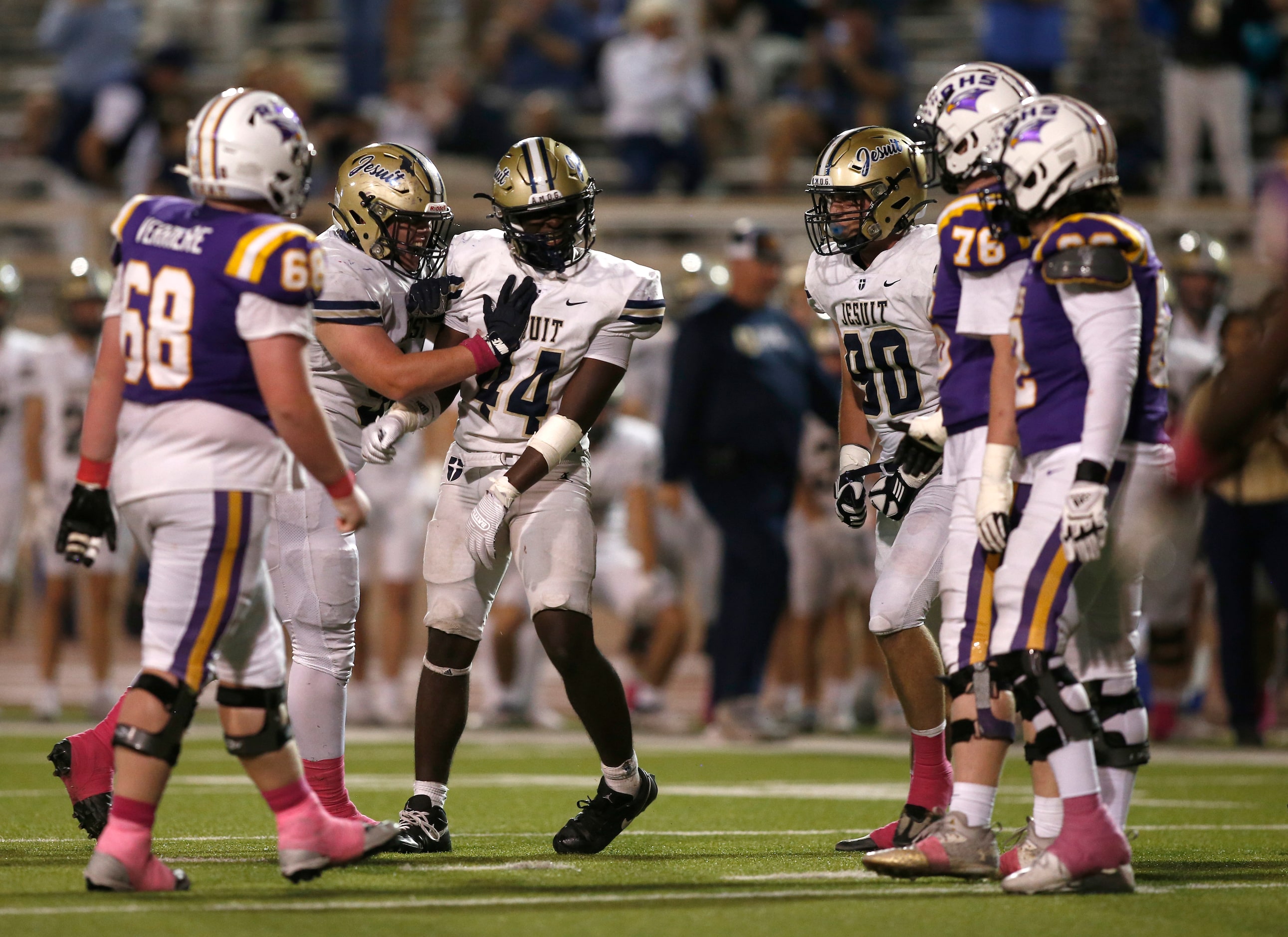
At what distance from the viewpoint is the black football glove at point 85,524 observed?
434 cm

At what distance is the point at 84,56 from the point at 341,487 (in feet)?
36.9

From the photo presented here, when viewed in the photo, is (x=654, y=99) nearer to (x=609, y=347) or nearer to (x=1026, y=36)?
(x=1026, y=36)

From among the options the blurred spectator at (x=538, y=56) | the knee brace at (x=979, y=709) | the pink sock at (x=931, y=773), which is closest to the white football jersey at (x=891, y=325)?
the pink sock at (x=931, y=773)

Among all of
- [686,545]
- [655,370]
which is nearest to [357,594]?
[686,545]

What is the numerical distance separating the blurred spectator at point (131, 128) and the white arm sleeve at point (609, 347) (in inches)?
366

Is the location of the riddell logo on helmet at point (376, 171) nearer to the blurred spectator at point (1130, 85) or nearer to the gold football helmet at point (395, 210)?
the gold football helmet at point (395, 210)

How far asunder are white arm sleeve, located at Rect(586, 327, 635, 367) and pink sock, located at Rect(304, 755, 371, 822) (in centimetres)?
138

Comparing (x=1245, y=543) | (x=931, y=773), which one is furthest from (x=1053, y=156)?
(x=1245, y=543)

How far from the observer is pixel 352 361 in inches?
203

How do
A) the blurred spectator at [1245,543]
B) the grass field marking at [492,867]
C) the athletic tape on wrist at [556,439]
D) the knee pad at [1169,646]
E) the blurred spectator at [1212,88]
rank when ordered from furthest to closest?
the blurred spectator at [1212,88]
the knee pad at [1169,646]
the blurred spectator at [1245,543]
the athletic tape on wrist at [556,439]
the grass field marking at [492,867]

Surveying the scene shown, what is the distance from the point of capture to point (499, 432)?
5301 mm

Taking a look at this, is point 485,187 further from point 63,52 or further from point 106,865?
point 106,865

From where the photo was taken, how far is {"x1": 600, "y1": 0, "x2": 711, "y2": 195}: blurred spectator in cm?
1327

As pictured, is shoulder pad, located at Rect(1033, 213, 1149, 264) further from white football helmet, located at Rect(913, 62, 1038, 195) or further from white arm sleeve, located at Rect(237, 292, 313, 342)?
white arm sleeve, located at Rect(237, 292, 313, 342)
